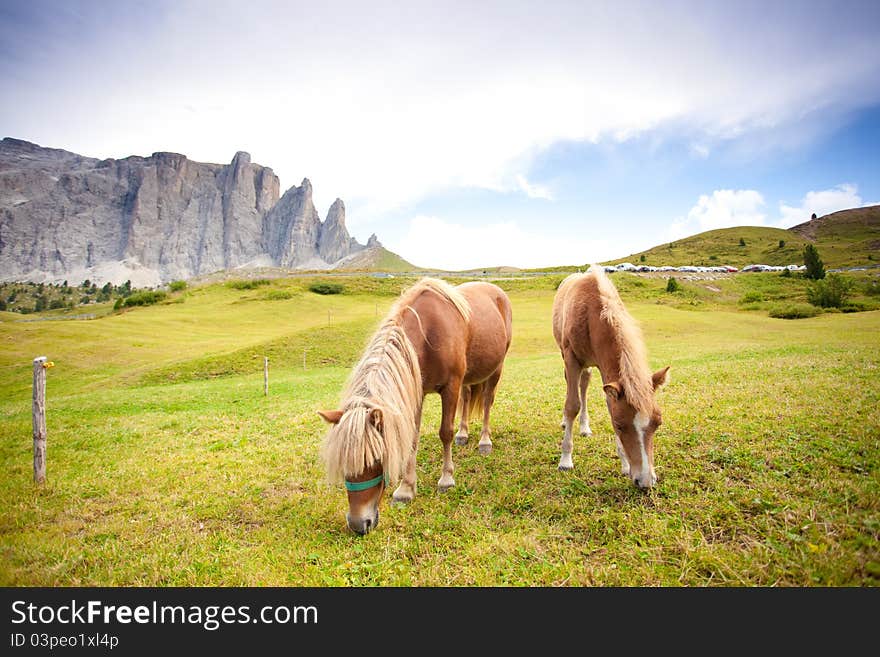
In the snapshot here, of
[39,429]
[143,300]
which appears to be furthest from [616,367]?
[143,300]

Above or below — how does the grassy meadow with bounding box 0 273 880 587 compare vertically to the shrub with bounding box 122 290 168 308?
below

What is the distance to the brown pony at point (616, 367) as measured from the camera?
177 inches

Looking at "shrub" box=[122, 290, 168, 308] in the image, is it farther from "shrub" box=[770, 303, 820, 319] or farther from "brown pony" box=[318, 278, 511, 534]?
"shrub" box=[770, 303, 820, 319]

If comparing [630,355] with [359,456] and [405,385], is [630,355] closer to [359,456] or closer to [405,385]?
[405,385]

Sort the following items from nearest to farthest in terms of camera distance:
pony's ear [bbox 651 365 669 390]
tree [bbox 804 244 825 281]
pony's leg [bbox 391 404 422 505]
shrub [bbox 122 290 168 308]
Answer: pony's ear [bbox 651 365 669 390], pony's leg [bbox 391 404 422 505], tree [bbox 804 244 825 281], shrub [bbox 122 290 168 308]

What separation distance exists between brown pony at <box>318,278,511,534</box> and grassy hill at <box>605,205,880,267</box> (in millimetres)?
85850

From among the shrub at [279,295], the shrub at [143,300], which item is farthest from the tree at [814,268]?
the shrub at [143,300]

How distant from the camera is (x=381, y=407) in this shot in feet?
13.4

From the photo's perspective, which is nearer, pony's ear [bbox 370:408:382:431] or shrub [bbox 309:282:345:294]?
pony's ear [bbox 370:408:382:431]

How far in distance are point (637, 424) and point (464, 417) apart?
→ 373 centimetres

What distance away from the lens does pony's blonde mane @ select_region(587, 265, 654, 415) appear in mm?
4473

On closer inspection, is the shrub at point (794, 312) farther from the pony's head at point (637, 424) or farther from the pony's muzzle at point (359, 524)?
the pony's muzzle at point (359, 524)

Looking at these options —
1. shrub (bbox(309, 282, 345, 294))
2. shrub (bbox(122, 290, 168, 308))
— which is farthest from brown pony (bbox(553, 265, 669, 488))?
shrub (bbox(122, 290, 168, 308))
